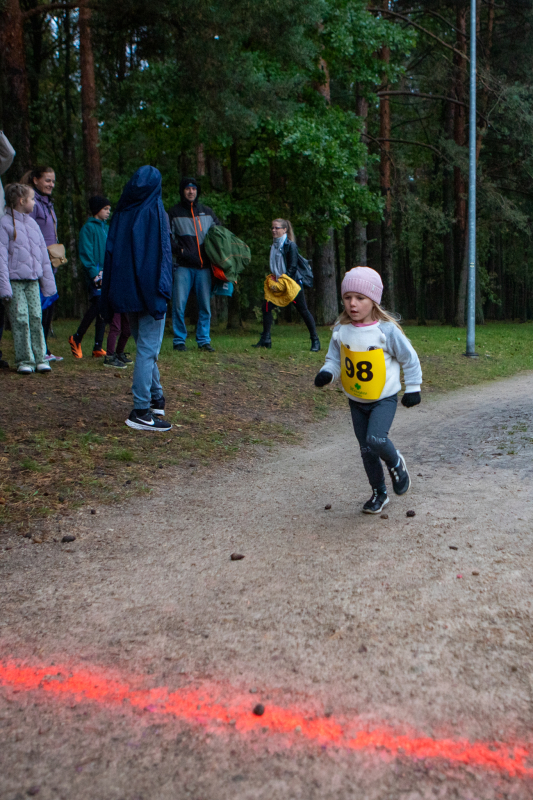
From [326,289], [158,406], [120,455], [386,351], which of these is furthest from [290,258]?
[326,289]

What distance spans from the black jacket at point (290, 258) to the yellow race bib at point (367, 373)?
7.55 m

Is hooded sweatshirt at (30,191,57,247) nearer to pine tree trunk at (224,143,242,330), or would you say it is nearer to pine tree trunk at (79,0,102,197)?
pine tree trunk at (224,143,242,330)

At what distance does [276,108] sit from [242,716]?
45.6 ft

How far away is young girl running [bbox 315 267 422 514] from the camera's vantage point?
464cm

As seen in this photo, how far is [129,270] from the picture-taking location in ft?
21.5

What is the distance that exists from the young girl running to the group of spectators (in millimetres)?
2299

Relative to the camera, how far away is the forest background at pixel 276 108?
13.2 m

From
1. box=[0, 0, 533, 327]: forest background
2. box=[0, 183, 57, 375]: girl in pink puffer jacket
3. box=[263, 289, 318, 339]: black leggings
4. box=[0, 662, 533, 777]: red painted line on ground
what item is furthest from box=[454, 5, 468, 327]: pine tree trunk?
box=[0, 662, 533, 777]: red painted line on ground

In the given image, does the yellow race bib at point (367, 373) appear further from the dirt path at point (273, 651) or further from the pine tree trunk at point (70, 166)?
the pine tree trunk at point (70, 166)

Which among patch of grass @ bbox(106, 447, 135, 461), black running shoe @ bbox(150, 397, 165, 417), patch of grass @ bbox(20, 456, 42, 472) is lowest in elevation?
patch of grass @ bbox(106, 447, 135, 461)

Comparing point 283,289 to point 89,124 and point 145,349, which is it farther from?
point 89,124

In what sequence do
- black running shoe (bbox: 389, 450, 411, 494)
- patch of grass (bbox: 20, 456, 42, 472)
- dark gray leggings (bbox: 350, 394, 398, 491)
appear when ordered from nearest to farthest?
1. dark gray leggings (bbox: 350, 394, 398, 491)
2. black running shoe (bbox: 389, 450, 411, 494)
3. patch of grass (bbox: 20, 456, 42, 472)

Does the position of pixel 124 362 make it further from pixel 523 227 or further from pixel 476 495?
pixel 523 227

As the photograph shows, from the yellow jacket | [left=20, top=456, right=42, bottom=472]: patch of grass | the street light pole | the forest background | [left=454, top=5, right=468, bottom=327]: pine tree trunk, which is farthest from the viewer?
[left=454, top=5, right=468, bottom=327]: pine tree trunk
